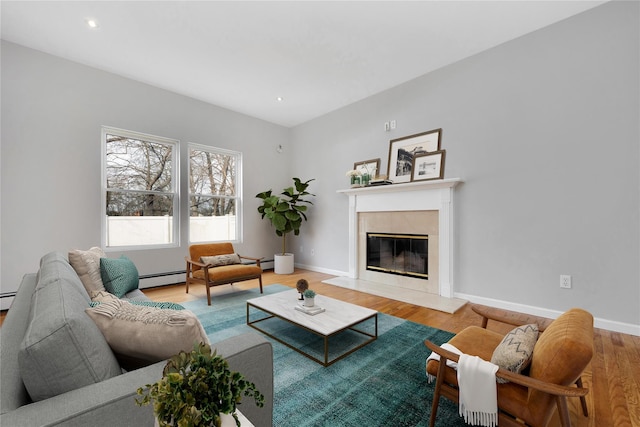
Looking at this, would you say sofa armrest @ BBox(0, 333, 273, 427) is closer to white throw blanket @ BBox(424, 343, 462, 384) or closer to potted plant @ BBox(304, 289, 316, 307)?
white throw blanket @ BBox(424, 343, 462, 384)

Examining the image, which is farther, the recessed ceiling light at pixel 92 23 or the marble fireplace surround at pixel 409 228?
the marble fireplace surround at pixel 409 228

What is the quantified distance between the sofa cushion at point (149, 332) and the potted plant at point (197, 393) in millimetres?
387

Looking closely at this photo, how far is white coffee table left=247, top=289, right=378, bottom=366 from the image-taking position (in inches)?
83.4

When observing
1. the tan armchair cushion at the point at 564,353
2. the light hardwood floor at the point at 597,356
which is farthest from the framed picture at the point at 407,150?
the tan armchair cushion at the point at 564,353

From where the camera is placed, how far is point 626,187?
263cm

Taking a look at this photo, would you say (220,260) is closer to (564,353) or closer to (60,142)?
(60,142)

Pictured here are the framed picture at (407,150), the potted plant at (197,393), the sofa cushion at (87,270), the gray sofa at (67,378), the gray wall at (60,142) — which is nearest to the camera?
the potted plant at (197,393)

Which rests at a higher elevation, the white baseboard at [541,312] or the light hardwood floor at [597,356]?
the white baseboard at [541,312]

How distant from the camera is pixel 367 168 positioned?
475 cm

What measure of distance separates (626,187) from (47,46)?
647cm

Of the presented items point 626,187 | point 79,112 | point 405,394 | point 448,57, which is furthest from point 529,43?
point 79,112

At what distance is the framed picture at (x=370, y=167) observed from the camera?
4602 mm

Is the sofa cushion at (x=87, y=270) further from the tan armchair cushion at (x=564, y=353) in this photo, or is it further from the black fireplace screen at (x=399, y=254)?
the black fireplace screen at (x=399, y=254)

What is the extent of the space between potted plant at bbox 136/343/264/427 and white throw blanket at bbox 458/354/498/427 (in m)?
1.11
